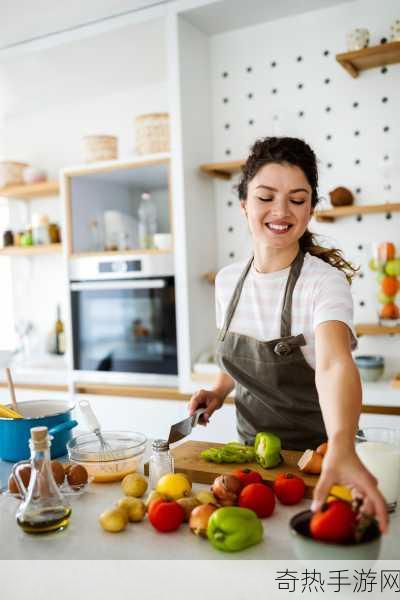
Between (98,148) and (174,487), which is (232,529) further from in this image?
(98,148)

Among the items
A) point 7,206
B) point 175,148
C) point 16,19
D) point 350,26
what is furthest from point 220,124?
point 7,206

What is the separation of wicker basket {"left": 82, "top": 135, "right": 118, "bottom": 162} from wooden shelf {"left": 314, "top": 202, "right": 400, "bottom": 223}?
3.96 feet

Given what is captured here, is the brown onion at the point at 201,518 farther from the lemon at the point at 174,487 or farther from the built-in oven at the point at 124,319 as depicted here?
the built-in oven at the point at 124,319

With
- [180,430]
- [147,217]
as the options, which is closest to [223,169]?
[147,217]

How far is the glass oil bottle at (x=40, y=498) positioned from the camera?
1.03 meters

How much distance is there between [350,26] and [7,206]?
99.0 inches

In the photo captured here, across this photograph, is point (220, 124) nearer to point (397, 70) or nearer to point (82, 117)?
point (397, 70)

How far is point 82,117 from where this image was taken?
3.89 metres

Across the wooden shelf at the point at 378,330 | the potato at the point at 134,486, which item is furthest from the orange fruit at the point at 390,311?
the potato at the point at 134,486

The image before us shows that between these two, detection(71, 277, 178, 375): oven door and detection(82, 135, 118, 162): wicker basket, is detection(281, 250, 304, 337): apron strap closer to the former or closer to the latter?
detection(71, 277, 178, 375): oven door

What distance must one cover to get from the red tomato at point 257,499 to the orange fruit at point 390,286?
1.80m

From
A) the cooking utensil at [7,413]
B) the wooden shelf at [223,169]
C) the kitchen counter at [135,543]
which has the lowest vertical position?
the kitchen counter at [135,543]

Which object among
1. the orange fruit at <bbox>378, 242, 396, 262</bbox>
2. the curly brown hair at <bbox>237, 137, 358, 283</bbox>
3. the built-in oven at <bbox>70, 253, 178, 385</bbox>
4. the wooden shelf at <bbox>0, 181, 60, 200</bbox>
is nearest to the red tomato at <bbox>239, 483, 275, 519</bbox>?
Result: the curly brown hair at <bbox>237, 137, 358, 283</bbox>

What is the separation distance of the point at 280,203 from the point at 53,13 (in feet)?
6.77
